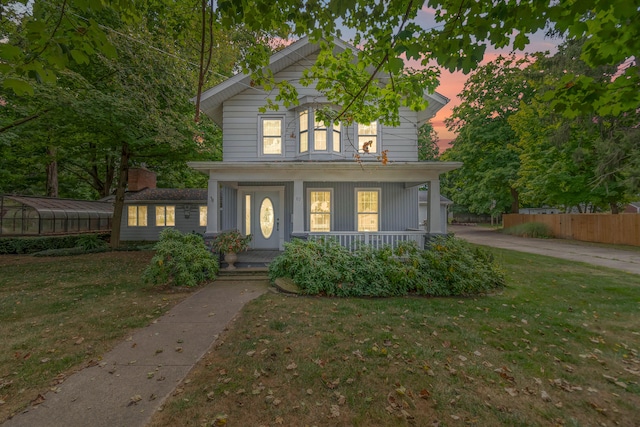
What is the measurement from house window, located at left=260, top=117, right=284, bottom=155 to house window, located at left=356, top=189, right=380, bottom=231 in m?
3.42

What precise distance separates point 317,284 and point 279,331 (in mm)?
2106

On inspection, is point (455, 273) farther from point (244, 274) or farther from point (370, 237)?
point (244, 274)

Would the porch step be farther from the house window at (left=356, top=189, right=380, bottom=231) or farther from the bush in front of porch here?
the house window at (left=356, top=189, right=380, bottom=231)

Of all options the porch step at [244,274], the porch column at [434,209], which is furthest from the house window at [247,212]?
the porch column at [434,209]

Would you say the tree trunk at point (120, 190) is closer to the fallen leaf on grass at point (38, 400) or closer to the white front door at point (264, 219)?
the white front door at point (264, 219)

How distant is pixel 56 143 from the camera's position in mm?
11484

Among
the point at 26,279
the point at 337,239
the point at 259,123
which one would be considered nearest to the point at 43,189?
the point at 26,279

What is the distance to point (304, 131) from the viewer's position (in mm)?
9992

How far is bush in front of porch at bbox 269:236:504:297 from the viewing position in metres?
6.57

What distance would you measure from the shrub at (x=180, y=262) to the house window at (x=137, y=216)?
12760 millimetres

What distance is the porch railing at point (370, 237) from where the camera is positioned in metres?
8.39

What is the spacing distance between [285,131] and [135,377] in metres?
8.53

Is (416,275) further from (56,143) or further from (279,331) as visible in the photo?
(56,143)

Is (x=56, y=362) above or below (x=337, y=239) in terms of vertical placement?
below
